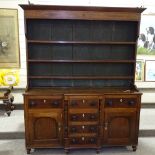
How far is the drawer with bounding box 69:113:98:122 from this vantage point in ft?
9.66

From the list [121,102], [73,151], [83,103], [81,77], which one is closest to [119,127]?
[121,102]

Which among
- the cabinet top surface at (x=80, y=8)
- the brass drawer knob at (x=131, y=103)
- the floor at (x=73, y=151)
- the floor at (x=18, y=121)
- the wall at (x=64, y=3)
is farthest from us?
the wall at (x=64, y=3)

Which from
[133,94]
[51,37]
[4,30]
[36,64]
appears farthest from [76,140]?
[4,30]

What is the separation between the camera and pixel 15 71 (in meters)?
4.34

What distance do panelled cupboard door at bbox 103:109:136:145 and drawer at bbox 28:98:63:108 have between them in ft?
2.15

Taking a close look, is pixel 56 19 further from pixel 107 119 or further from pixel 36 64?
pixel 107 119

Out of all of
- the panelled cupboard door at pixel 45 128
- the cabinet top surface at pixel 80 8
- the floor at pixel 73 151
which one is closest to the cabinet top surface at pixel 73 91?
the panelled cupboard door at pixel 45 128

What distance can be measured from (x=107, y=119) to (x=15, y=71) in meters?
2.21

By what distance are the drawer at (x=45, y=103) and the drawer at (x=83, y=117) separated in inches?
9.0

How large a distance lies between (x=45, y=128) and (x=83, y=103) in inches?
24.4

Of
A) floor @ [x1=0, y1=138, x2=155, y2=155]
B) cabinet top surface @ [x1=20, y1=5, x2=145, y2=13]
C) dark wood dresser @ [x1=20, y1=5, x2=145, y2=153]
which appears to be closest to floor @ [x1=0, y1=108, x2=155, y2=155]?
floor @ [x1=0, y1=138, x2=155, y2=155]

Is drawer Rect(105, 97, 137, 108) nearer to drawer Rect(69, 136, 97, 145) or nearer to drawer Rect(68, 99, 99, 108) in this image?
drawer Rect(68, 99, 99, 108)

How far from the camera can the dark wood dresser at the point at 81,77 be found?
291cm

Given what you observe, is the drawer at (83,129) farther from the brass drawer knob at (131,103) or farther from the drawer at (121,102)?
the brass drawer knob at (131,103)
